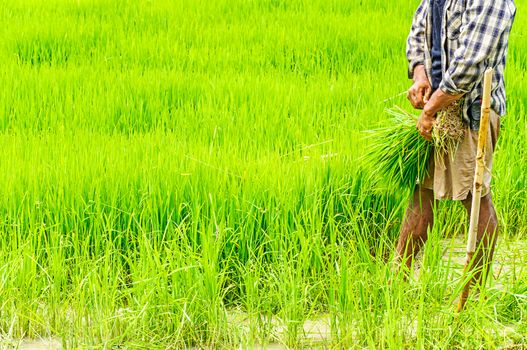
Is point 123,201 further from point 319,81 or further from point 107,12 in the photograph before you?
point 107,12

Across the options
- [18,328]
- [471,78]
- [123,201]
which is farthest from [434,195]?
[18,328]

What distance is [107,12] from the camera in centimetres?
616

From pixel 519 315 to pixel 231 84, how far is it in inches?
89.6

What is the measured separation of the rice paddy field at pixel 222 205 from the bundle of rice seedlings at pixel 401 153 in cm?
8

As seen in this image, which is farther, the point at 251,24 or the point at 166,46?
the point at 251,24

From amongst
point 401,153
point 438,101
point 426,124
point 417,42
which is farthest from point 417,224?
point 417,42

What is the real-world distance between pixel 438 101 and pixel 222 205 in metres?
0.86

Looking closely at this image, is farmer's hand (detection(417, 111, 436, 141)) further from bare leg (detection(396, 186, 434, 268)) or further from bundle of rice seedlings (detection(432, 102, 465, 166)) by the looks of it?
bare leg (detection(396, 186, 434, 268))

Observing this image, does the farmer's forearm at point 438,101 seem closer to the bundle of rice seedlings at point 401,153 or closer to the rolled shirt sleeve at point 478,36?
the rolled shirt sleeve at point 478,36

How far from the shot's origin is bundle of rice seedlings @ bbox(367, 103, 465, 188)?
8.92 ft

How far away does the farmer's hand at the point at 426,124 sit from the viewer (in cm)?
277

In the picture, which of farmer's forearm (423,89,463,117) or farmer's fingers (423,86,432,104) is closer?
farmer's forearm (423,89,463,117)

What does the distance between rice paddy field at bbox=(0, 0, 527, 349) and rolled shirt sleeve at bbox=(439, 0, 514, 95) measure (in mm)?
513

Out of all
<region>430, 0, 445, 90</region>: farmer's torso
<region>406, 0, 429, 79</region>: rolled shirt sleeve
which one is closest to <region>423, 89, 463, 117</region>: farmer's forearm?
<region>430, 0, 445, 90</region>: farmer's torso
